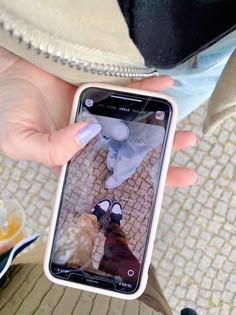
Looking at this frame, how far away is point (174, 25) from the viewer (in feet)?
1.96

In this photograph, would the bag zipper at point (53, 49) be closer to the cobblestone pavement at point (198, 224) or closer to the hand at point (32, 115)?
the hand at point (32, 115)

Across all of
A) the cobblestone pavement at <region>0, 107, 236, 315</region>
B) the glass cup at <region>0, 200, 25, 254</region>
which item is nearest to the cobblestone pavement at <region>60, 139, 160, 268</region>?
the glass cup at <region>0, 200, 25, 254</region>

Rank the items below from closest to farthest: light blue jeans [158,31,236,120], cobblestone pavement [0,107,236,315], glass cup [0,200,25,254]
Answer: light blue jeans [158,31,236,120], glass cup [0,200,25,254], cobblestone pavement [0,107,236,315]

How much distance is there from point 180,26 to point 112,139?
6.4 inches

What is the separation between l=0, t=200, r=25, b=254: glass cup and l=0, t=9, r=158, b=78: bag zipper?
0.61 metres

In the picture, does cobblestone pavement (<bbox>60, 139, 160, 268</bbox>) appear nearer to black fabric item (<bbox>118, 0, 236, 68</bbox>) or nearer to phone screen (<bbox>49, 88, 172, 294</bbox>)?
phone screen (<bbox>49, 88, 172, 294</bbox>)

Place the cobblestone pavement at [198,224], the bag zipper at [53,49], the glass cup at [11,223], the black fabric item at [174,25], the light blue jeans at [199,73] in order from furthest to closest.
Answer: the cobblestone pavement at [198,224], the glass cup at [11,223], the light blue jeans at [199,73], the black fabric item at [174,25], the bag zipper at [53,49]

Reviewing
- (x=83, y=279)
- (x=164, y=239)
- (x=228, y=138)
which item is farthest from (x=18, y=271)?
(x=228, y=138)

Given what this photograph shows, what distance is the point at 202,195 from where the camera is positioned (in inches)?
49.8

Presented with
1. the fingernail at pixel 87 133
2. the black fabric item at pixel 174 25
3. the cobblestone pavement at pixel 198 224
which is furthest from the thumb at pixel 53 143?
the cobblestone pavement at pixel 198 224

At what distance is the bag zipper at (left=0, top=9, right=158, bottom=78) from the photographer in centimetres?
42

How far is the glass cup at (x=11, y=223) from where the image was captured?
3.51 feet

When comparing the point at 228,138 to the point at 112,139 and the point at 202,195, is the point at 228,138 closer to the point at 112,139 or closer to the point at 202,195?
the point at 202,195

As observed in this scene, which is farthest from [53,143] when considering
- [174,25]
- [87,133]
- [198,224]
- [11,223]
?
[198,224]
